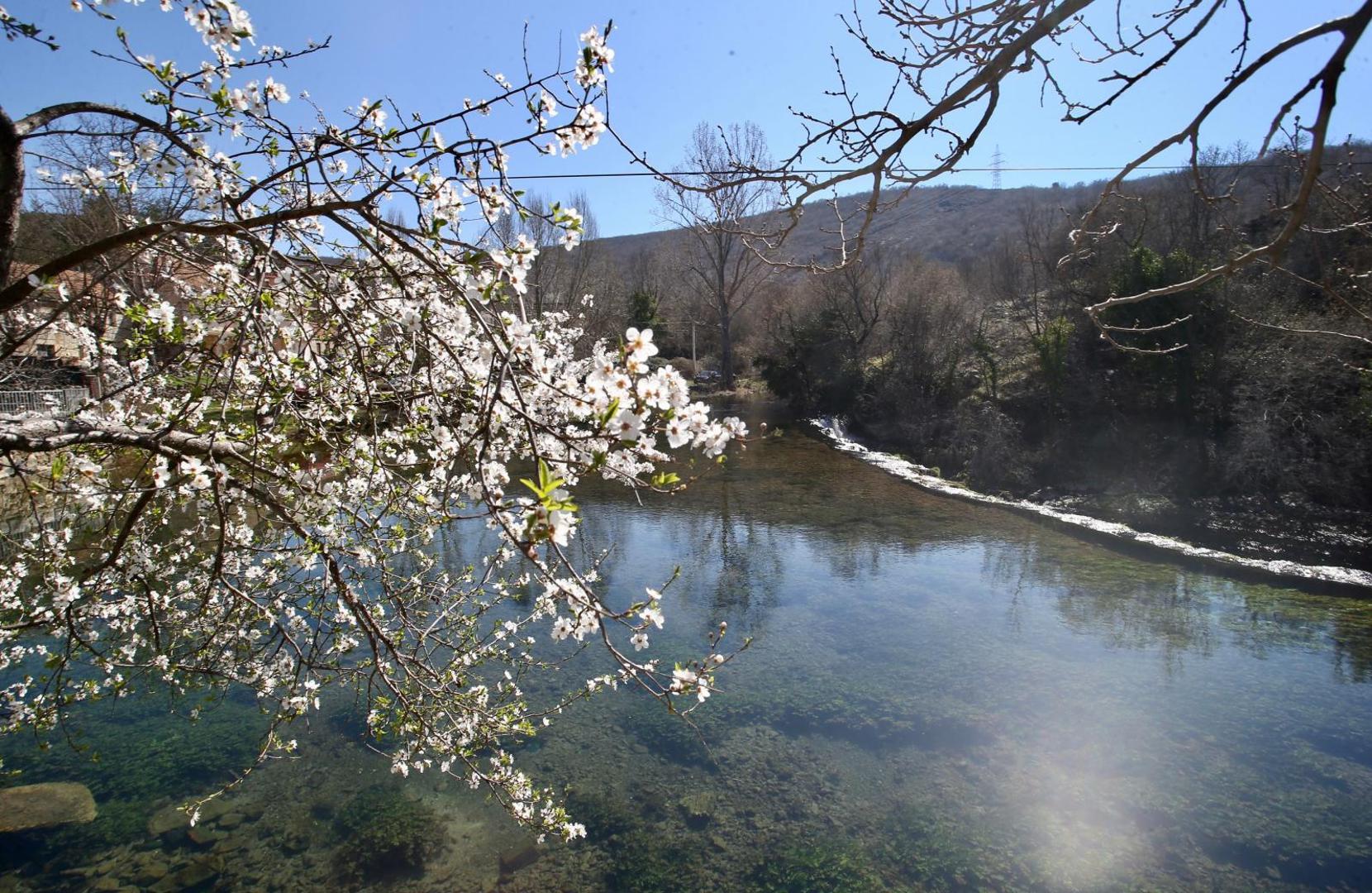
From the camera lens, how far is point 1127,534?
11289mm

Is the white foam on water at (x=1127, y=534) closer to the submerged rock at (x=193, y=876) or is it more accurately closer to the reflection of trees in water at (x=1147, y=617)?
the reflection of trees in water at (x=1147, y=617)

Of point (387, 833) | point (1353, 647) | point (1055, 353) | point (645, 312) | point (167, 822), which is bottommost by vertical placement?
point (1353, 647)

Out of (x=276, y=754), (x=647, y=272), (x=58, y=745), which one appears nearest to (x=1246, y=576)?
(x=276, y=754)

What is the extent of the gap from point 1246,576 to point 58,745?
41.3 feet

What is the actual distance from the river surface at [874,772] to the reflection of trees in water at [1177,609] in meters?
0.04

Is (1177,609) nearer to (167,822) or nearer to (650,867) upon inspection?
(650,867)

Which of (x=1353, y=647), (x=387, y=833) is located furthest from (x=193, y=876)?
(x=1353, y=647)

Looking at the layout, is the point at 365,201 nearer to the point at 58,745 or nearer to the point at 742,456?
the point at 58,745

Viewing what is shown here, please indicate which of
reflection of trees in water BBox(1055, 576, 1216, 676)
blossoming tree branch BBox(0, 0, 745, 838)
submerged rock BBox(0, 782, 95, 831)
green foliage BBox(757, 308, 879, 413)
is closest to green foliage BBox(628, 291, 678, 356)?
green foliage BBox(757, 308, 879, 413)

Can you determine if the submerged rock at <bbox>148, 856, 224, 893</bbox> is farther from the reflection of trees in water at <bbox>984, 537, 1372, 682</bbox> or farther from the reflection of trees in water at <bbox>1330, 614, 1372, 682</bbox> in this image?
the reflection of trees in water at <bbox>1330, 614, 1372, 682</bbox>

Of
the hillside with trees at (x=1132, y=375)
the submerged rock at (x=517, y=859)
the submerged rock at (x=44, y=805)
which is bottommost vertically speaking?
the submerged rock at (x=517, y=859)

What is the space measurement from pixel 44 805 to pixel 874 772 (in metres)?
5.87

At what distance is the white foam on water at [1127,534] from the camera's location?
9531 mm

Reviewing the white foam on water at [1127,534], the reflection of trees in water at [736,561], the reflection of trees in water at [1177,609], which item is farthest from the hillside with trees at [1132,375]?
the reflection of trees in water at [736,561]
